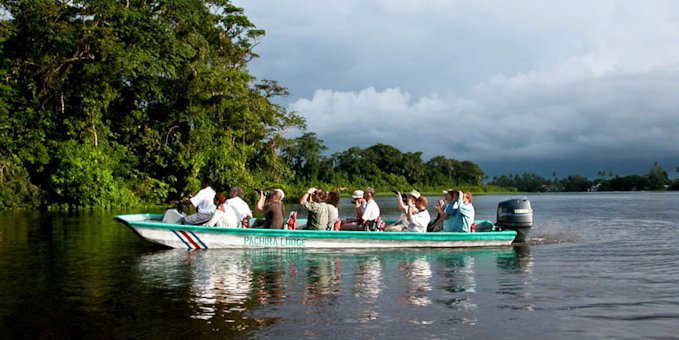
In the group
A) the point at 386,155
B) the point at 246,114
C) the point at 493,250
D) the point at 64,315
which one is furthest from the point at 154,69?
the point at 386,155

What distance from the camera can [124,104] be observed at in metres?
44.3

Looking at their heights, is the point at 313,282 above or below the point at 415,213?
below

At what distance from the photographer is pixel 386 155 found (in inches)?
4584

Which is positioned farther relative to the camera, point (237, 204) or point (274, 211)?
point (237, 204)

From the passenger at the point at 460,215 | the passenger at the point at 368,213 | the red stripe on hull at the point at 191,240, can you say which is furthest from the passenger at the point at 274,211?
the passenger at the point at 460,215

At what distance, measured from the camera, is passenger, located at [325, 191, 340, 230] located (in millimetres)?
15586

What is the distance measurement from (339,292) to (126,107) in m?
37.9

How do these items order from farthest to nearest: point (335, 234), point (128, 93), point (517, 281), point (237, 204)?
1. point (128, 93)
2. point (237, 204)
3. point (335, 234)
4. point (517, 281)

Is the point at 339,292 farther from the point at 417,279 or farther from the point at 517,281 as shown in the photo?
the point at 517,281

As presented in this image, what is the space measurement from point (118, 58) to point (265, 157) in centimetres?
2007

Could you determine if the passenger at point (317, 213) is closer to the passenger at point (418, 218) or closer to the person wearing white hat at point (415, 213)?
the person wearing white hat at point (415, 213)

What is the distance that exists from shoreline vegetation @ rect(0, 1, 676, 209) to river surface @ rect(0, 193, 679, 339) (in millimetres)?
21902

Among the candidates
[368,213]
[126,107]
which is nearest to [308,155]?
[126,107]

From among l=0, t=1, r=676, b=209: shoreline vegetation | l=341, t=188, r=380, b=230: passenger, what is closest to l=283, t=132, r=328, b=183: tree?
l=0, t=1, r=676, b=209: shoreline vegetation
